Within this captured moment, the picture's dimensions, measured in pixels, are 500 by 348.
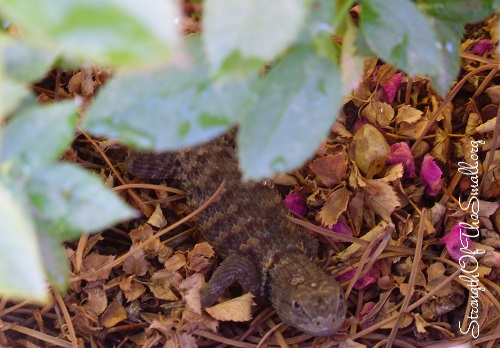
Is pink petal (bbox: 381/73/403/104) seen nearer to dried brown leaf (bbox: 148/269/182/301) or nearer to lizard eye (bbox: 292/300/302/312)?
lizard eye (bbox: 292/300/302/312)

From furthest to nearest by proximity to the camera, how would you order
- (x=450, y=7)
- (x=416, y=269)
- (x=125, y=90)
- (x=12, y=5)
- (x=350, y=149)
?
(x=350, y=149) < (x=416, y=269) < (x=450, y=7) < (x=125, y=90) < (x=12, y=5)

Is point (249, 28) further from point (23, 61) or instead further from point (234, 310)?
point (234, 310)

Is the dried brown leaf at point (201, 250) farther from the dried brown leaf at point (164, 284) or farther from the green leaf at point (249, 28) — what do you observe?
the green leaf at point (249, 28)

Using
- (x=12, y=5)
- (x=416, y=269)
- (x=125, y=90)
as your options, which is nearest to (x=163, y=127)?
(x=125, y=90)

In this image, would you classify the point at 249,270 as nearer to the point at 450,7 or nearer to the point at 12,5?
the point at 450,7

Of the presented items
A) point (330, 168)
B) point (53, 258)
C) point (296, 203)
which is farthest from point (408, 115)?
point (53, 258)

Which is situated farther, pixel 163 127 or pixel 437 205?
pixel 437 205
